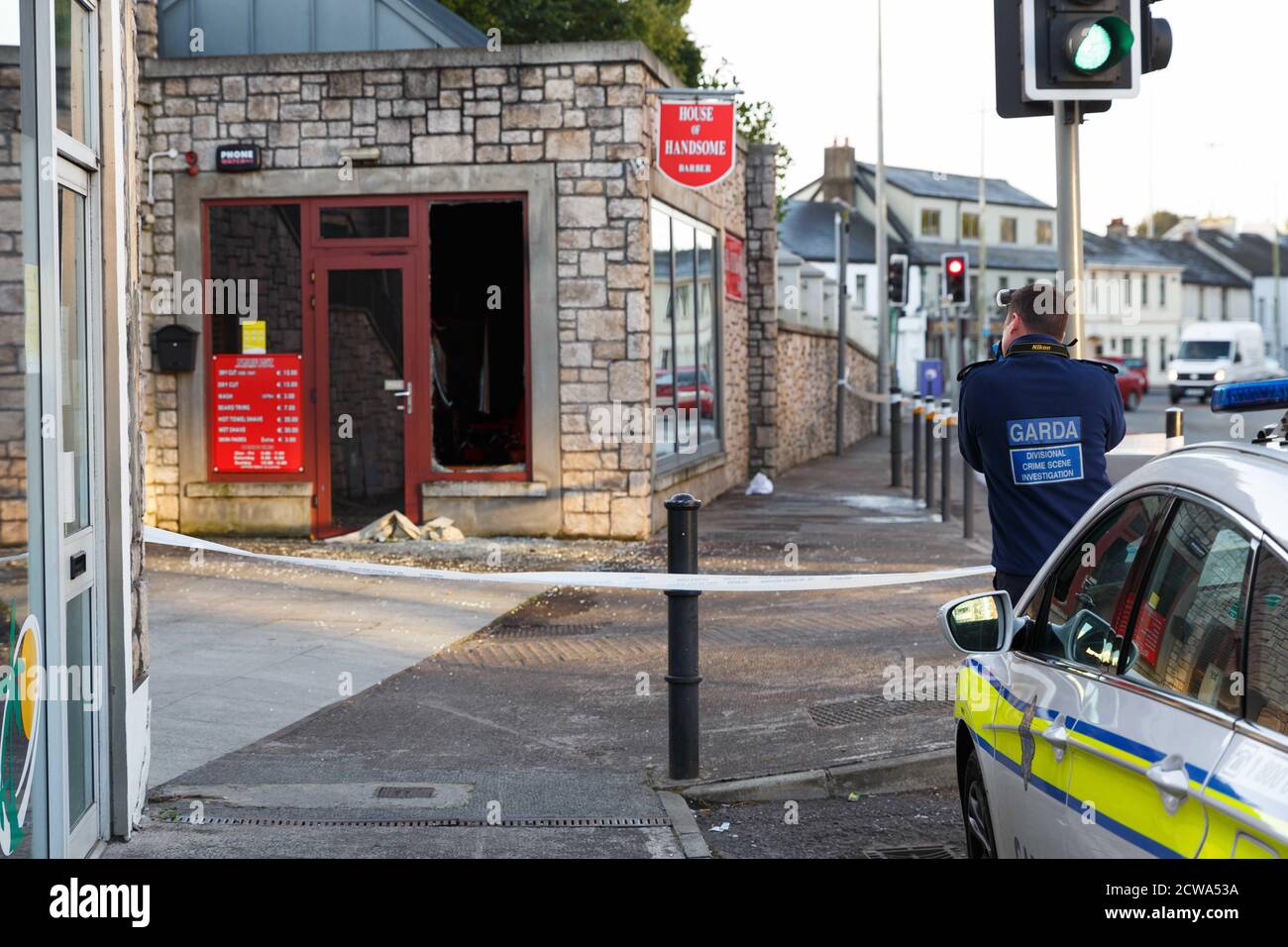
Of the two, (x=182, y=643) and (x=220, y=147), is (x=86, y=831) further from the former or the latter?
(x=220, y=147)

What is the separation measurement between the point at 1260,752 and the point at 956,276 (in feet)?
68.4

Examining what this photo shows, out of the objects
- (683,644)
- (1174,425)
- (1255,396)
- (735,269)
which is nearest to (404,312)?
(735,269)

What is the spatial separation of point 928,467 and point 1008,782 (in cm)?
1461

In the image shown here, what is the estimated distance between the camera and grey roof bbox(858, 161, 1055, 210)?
72575mm

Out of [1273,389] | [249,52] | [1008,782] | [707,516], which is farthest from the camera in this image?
[707,516]

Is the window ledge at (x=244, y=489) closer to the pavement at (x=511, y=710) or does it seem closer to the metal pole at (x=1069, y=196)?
the pavement at (x=511, y=710)

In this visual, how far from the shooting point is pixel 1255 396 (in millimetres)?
3277

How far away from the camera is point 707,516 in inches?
699

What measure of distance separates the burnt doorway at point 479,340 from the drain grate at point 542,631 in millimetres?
4736

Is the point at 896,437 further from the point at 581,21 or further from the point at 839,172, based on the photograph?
the point at 839,172

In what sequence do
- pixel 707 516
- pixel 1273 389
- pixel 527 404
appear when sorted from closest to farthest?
pixel 1273 389
pixel 527 404
pixel 707 516

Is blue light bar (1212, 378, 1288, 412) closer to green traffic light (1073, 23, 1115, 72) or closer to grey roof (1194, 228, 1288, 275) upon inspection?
green traffic light (1073, 23, 1115, 72)
